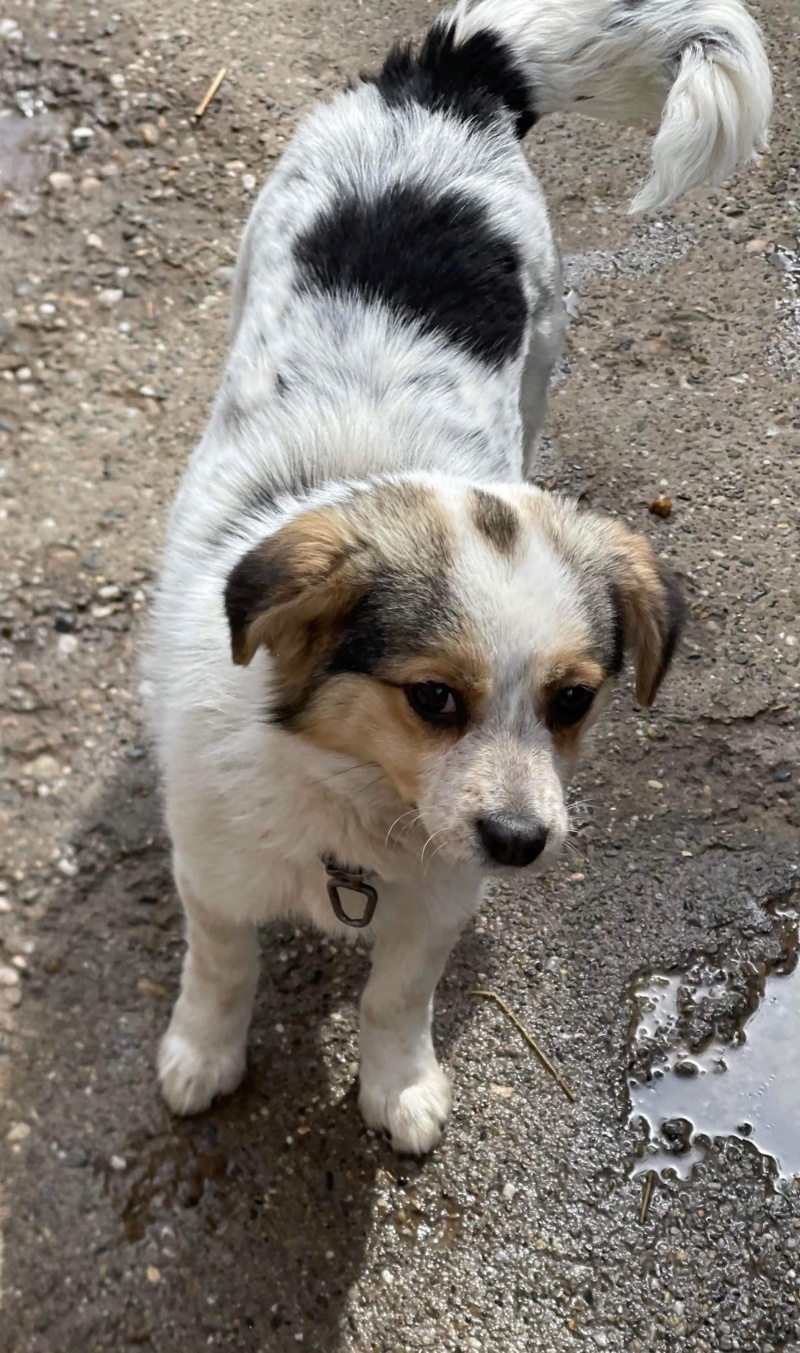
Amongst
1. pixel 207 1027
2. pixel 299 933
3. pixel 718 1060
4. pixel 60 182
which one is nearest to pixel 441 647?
pixel 207 1027

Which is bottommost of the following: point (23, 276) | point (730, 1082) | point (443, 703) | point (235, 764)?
point (730, 1082)

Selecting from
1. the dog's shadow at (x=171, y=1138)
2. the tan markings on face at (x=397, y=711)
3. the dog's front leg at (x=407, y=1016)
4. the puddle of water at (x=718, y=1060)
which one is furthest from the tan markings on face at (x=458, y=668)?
the puddle of water at (x=718, y=1060)

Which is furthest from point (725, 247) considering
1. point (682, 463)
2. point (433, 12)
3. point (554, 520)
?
point (554, 520)

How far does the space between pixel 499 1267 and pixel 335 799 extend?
46.8 inches

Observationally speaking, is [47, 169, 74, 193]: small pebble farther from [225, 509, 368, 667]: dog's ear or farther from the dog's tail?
[225, 509, 368, 667]: dog's ear

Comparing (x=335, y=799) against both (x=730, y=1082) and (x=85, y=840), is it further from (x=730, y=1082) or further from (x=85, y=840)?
(x=730, y=1082)

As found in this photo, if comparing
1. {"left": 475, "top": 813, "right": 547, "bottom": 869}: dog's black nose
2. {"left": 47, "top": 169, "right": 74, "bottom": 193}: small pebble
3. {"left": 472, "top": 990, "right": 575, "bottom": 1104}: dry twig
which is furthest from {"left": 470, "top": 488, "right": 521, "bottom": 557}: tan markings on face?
{"left": 47, "top": 169, "right": 74, "bottom": 193}: small pebble

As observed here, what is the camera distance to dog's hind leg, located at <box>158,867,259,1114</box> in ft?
8.41

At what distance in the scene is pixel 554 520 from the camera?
84.9 inches

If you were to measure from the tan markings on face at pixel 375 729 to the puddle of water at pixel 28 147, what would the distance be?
123 inches

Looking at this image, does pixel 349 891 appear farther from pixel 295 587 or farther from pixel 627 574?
pixel 627 574

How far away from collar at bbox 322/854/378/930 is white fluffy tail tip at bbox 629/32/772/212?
1.68 metres

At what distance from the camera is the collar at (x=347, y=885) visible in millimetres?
2242

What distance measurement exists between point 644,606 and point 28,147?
331cm
